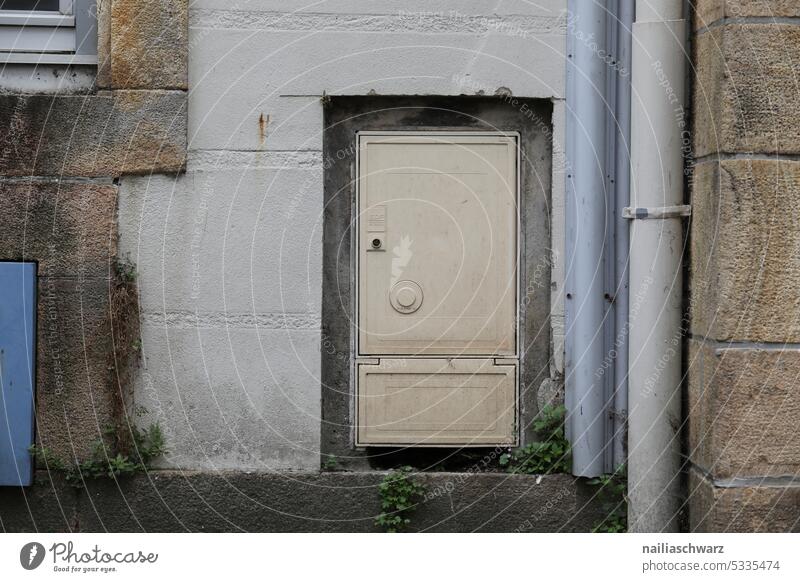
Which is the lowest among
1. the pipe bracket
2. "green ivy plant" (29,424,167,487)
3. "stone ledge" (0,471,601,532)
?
"stone ledge" (0,471,601,532)

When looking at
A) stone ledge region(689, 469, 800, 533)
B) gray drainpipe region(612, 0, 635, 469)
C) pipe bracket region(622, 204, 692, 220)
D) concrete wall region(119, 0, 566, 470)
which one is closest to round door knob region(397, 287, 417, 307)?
concrete wall region(119, 0, 566, 470)

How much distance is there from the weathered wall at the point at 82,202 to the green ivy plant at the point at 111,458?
0.07 m

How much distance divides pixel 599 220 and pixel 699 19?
1050mm

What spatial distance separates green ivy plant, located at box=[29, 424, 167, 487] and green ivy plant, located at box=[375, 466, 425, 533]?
113 centimetres

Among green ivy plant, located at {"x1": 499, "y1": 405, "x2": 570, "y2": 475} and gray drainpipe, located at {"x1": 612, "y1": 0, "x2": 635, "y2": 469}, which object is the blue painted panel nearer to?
green ivy plant, located at {"x1": 499, "y1": 405, "x2": 570, "y2": 475}

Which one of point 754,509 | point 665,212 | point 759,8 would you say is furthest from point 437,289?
point 759,8

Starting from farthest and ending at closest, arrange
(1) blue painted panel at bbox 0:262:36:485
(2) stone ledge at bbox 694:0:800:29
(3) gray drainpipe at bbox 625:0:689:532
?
(1) blue painted panel at bbox 0:262:36:485 → (3) gray drainpipe at bbox 625:0:689:532 → (2) stone ledge at bbox 694:0:800:29

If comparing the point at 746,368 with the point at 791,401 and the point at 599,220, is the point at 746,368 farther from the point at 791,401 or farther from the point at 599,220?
the point at 599,220

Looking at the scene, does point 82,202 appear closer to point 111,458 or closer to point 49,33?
point 49,33

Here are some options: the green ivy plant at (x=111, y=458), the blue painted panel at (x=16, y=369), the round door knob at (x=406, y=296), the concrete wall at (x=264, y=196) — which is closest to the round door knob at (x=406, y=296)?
the round door knob at (x=406, y=296)

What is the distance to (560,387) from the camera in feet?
17.0

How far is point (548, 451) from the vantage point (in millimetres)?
5125

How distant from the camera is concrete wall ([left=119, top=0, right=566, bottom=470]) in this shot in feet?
16.6

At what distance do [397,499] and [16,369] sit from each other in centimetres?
197
